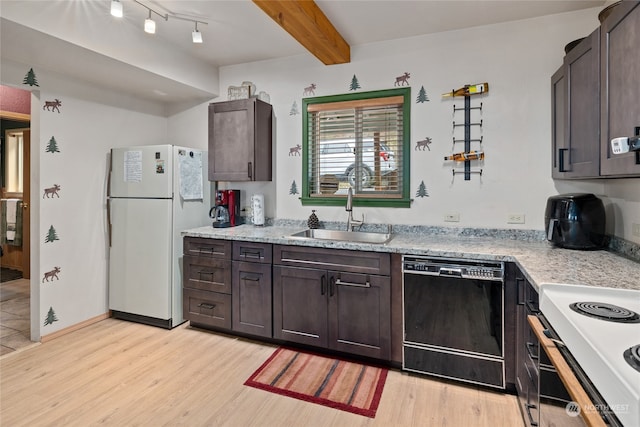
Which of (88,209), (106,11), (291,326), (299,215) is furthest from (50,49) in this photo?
(291,326)

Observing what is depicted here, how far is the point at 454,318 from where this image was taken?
2188 millimetres

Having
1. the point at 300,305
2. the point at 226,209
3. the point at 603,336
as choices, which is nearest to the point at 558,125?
the point at 603,336

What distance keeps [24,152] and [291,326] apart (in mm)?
4819

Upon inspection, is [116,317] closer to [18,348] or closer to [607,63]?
[18,348]

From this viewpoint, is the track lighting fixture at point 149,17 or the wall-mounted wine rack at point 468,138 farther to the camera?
the wall-mounted wine rack at point 468,138

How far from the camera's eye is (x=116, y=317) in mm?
3428

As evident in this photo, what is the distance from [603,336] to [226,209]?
9.90 feet

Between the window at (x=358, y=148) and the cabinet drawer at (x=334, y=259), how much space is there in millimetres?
775

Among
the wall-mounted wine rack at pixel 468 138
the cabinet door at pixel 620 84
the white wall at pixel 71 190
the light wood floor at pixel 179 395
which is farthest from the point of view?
the white wall at pixel 71 190

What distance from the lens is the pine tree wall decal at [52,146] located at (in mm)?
2906

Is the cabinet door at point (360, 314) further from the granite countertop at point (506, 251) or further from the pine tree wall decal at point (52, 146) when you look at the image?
the pine tree wall decal at point (52, 146)

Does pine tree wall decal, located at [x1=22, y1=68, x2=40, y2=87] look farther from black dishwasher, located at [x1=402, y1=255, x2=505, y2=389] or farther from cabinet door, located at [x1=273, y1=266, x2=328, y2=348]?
black dishwasher, located at [x1=402, y1=255, x2=505, y2=389]

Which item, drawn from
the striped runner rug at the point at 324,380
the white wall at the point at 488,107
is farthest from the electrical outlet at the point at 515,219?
the striped runner rug at the point at 324,380

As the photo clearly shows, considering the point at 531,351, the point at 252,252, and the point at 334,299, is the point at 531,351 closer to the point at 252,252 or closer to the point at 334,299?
the point at 334,299
